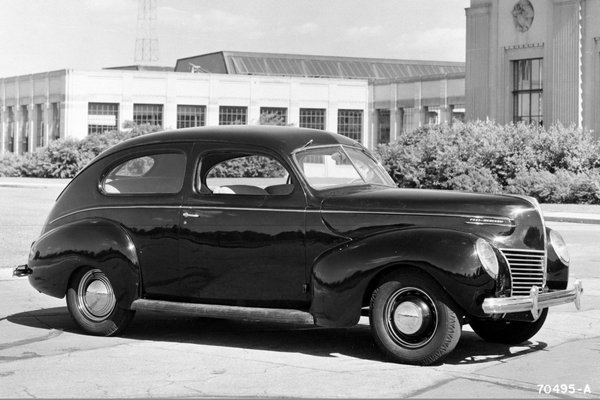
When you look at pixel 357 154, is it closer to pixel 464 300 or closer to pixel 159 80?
pixel 464 300

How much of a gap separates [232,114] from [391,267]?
7616 cm

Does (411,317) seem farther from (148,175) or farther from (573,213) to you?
(573,213)

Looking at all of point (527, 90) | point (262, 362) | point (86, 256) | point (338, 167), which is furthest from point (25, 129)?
point (262, 362)

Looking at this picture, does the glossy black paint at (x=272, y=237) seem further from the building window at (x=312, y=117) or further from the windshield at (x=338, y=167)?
the building window at (x=312, y=117)

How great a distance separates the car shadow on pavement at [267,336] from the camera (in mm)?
8281

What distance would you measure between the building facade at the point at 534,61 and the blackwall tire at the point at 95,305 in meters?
33.6

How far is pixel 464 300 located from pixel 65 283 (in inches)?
151

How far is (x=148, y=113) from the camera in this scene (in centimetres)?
8044

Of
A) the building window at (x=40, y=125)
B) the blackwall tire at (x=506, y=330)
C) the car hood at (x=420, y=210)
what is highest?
the building window at (x=40, y=125)

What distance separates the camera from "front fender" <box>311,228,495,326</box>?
24.4 feet

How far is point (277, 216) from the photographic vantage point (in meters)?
8.25

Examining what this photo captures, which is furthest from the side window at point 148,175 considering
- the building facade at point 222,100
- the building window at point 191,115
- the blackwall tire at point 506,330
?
the building window at point 191,115

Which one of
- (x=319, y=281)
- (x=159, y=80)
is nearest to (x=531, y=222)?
(x=319, y=281)

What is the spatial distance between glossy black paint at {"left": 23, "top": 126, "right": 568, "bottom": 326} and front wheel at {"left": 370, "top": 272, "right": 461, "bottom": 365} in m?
0.12
